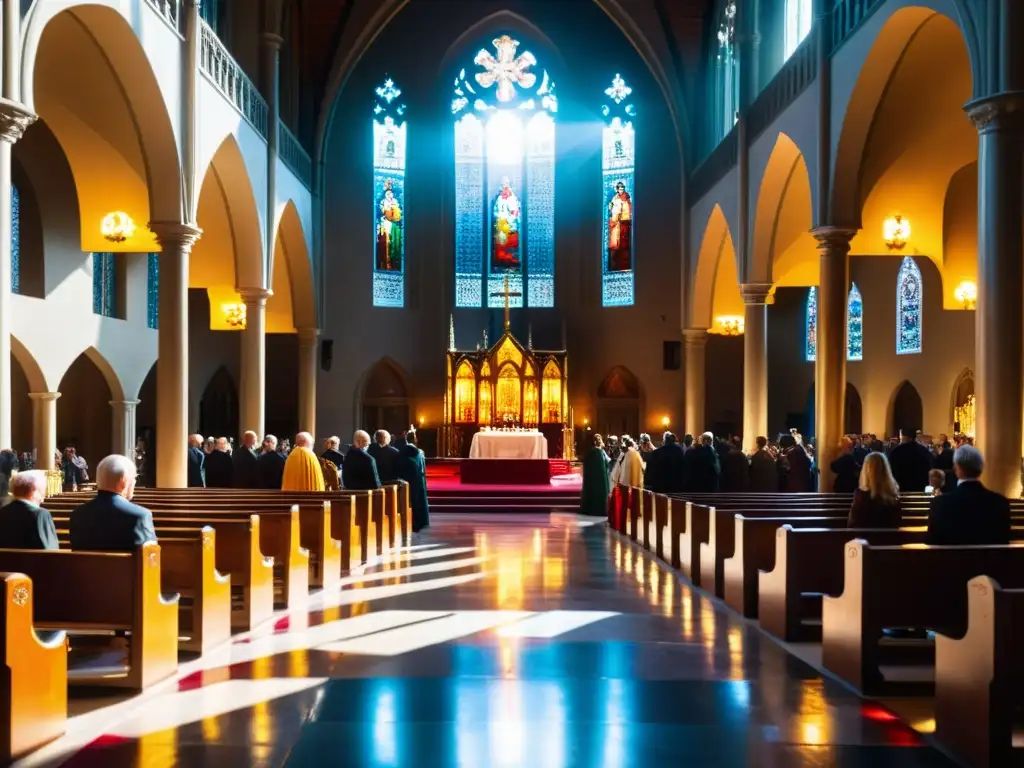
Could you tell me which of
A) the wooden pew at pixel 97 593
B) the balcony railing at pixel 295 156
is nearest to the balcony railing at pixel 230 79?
the balcony railing at pixel 295 156

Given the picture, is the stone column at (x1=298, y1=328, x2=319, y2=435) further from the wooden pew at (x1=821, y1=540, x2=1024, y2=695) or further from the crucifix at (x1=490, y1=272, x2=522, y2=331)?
the wooden pew at (x1=821, y1=540, x2=1024, y2=695)

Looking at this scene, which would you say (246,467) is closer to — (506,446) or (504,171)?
(506,446)

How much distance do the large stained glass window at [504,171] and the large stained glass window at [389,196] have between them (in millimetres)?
1542

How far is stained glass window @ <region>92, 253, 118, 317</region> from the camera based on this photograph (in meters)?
22.7

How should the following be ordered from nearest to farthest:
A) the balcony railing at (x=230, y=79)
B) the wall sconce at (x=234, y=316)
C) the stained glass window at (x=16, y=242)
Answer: the balcony railing at (x=230, y=79)
the stained glass window at (x=16, y=242)
the wall sconce at (x=234, y=316)

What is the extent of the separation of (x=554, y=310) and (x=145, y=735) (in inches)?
966

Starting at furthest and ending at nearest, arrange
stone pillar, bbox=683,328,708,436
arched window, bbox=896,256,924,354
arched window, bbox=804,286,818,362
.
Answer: arched window, bbox=804,286,818,362, stone pillar, bbox=683,328,708,436, arched window, bbox=896,256,924,354

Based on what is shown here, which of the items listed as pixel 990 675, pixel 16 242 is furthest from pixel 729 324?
pixel 990 675

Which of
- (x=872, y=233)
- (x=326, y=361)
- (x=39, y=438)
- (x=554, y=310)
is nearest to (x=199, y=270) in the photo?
(x=39, y=438)

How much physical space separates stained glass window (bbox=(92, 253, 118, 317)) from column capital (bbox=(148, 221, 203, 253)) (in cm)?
927

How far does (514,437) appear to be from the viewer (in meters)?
23.4

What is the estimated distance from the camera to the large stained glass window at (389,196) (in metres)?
28.9

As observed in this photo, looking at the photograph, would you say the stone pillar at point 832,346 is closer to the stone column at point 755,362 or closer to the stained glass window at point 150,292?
the stone column at point 755,362

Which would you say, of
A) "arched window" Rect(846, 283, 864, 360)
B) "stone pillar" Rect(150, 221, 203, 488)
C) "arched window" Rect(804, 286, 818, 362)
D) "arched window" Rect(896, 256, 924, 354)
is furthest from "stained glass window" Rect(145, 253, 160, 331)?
"arched window" Rect(896, 256, 924, 354)
